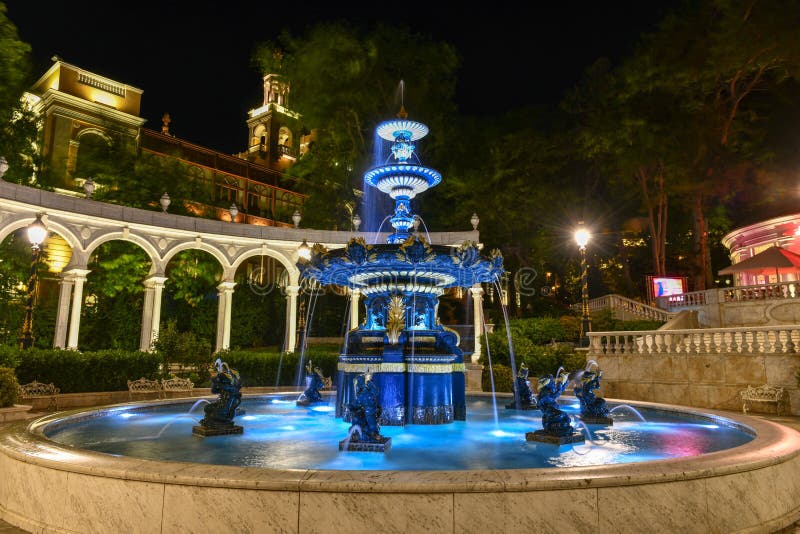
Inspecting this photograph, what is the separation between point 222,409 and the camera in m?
8.00

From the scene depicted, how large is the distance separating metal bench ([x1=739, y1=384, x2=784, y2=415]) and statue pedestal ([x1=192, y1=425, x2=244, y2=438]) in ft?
40.0

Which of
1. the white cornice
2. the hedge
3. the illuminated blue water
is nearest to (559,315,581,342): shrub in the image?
the illuminated blue water

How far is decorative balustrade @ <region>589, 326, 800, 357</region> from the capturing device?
14195 millimetres

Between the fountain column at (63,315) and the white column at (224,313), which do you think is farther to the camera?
the white column at (224,313)

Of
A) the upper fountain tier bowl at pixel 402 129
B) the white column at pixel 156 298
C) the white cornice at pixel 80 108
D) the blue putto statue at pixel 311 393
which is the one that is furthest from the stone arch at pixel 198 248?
the white cornice at pixel 80 108

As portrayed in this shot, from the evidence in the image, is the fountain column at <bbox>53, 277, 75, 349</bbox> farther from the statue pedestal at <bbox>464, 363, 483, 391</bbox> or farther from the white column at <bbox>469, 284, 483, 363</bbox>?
the white column at <bbox>469, 284, 483, 363</bbox>

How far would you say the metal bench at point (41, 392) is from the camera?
45.3 ft

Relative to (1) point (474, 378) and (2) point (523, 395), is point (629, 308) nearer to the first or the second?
(1) point (474, 378)

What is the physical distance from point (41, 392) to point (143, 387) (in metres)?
2.48

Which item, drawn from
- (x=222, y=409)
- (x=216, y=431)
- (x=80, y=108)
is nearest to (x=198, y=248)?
(x=80, y=108)

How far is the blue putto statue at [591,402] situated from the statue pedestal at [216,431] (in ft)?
18.9

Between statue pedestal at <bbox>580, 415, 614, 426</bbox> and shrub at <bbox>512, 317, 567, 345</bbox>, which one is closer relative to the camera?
statue pedestal at <bbox>580, 415, 614, 426</bbox>

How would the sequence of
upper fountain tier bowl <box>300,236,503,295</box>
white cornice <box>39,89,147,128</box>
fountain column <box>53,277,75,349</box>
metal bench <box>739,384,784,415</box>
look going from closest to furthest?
upper fountain tier bowl <box>300,236,503,295</box> < metal bench <box>739,384,784,415</box> < fountain column <box>53,277,75,349</box> < white cornice <box>39,89,147,128</box>

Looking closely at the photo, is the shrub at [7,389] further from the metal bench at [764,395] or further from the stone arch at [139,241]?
the metal bench at [764,395]
